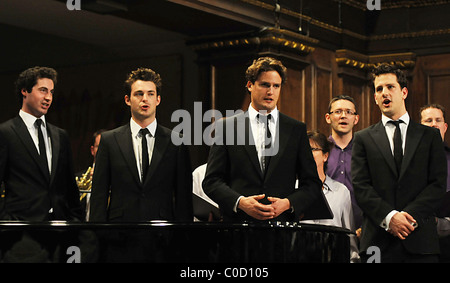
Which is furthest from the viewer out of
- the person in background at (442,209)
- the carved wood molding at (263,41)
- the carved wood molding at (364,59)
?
the carved wood molding at (364,59)

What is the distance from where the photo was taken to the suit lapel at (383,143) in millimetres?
4105

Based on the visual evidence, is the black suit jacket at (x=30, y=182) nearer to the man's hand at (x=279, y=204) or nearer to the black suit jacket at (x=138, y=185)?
the black suit jacket at (x=138, y=185)

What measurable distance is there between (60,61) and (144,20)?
1.97 meters

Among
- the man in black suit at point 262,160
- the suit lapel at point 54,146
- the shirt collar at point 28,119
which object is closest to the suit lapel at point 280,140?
the man in black suit at point 262,160

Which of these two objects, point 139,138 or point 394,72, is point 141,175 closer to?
point 139,138

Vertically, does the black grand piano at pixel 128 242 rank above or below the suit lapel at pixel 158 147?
below

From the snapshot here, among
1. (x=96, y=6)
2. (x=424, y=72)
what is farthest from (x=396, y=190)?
(x=424, y=72)

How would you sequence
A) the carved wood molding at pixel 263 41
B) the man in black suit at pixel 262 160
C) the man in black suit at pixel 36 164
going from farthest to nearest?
the carved wood molding at pixel 263 41 → the man in black suit at pixel 36 164 → the man in black suit at pixel 262 160

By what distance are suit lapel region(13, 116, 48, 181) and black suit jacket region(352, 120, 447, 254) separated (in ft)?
5.18

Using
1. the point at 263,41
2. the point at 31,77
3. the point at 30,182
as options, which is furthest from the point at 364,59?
the point at 30,182

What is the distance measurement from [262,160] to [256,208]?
13.5 inches

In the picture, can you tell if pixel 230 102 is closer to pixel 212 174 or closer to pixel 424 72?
pixel 424 72

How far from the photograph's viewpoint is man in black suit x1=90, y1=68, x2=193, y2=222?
161 inches

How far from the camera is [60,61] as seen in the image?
8.43 meters
